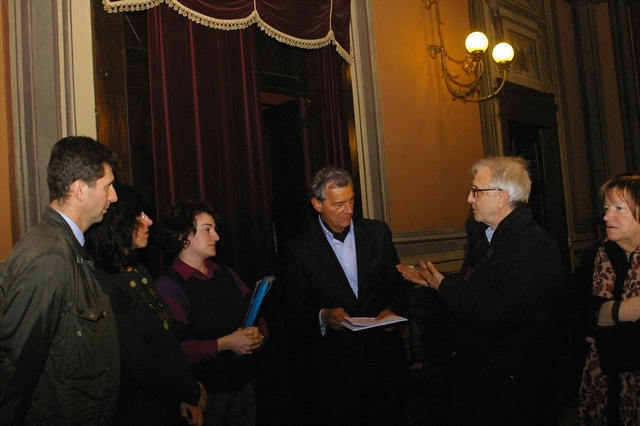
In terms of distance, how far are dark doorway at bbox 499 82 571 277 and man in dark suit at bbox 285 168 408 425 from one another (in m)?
4.02

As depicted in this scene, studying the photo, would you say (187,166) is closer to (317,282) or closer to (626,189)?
(317,282)

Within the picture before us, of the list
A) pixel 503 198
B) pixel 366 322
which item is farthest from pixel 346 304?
pixel 503 198

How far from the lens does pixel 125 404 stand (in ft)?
6.56

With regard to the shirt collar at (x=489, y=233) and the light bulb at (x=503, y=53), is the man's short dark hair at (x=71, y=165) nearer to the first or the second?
the shirt collar at (x=489, y=233)

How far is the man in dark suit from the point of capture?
2.72m

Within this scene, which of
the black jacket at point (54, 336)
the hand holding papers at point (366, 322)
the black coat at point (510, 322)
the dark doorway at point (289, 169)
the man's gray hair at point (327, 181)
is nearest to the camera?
the black jacket at point (54, 336)

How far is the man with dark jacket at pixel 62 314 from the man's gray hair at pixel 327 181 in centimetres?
125

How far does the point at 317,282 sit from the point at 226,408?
77cm

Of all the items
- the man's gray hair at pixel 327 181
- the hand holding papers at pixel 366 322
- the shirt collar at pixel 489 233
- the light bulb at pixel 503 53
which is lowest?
the hand holding papers at pixel 366 322

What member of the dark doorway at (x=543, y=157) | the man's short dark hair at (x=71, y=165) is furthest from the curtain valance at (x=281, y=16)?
the dark doorway at (x=543, y=157)

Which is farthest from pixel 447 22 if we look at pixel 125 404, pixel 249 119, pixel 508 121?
pixel 125 404

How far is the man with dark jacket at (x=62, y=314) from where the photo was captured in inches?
62.1

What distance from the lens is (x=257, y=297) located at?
241 centimetres

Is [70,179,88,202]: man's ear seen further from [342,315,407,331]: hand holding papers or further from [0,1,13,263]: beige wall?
[342,315,407,331]: hand holding papers
